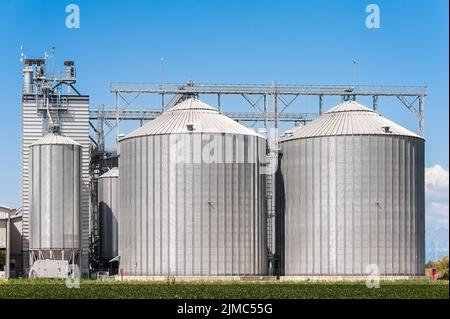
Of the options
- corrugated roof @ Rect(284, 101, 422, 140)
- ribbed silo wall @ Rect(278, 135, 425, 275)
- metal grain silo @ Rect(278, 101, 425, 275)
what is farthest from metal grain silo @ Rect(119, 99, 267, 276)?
corrugated roof @ Rect(284, 101, 422, 140)

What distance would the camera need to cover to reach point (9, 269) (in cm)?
13075

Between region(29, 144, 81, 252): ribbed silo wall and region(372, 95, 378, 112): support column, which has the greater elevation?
region(372, 95, 378, 112): support column

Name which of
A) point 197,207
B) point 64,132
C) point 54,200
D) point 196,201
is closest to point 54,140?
point 54,200

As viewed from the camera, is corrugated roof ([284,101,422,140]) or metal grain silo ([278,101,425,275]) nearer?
metal grain silo ([278,101,425,275])

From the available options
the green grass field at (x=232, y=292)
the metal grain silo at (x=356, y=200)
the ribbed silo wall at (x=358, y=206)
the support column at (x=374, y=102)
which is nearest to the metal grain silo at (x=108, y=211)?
the metal grain silo at (x=356, y=200)

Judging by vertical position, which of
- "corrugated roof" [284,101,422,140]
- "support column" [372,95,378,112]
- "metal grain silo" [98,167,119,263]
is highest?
"support column" [372,95,378,112]

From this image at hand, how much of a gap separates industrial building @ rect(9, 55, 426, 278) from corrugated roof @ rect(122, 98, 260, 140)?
204 mm

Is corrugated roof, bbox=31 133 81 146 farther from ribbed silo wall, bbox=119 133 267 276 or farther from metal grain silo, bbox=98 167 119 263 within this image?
metal grain silo, bbox=98 167 119 263

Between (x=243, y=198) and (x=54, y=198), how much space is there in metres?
21.6

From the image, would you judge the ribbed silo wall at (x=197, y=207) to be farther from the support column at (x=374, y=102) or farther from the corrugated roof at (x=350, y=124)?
the support column at (x=374, y=102)

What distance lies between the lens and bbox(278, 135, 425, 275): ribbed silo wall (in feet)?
384

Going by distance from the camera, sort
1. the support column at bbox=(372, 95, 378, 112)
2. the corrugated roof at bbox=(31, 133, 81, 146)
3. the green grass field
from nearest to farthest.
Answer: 1. the green grass field
2. the corrugated roof at bbox=(31, 133, 81, 146)
3. the support column at bbox=(372, 95, 378, 112)

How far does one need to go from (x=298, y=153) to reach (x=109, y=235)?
99.2ft
